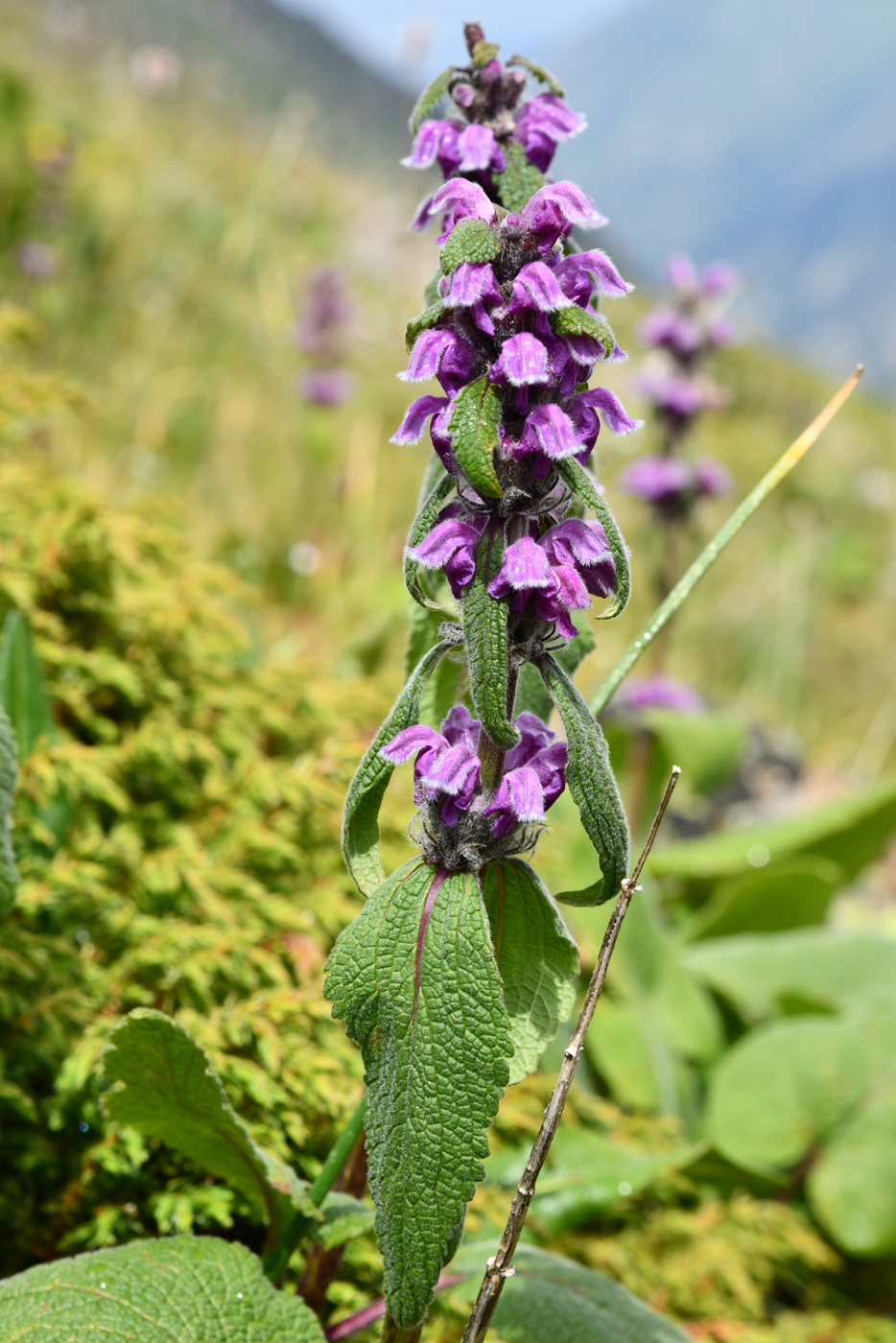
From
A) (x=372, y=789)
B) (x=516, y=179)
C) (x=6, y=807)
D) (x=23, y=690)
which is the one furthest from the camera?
(x=23, y=690)

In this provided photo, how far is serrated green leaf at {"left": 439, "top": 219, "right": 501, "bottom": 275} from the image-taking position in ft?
2.64

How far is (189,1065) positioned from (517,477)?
60cm

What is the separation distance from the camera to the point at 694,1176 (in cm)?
191

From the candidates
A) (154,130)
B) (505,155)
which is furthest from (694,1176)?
(154,130)

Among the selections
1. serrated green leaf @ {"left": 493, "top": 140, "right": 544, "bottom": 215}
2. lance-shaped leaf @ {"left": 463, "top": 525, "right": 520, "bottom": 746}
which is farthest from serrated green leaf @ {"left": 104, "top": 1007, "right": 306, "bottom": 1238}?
serrated green leaf @ {"left": 493, "top": 140, "right": 544, "bottom": 215}

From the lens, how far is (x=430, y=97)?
3.38 feet

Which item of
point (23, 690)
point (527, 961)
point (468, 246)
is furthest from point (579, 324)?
point (23, 690)

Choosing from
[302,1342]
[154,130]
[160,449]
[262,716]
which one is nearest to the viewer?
[302,1342]

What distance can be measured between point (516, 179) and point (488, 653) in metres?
0.50

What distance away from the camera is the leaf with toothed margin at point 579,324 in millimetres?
821

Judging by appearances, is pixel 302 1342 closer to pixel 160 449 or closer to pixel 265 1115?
→ pixel 265 1115

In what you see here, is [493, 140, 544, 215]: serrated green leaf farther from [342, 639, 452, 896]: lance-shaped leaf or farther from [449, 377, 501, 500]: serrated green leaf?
[342, 639, 452, 896]: lance-shaped leaf

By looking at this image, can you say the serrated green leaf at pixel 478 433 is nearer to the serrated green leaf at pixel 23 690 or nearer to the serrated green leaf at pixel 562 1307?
the serrated green leaf at pixel 562 1307

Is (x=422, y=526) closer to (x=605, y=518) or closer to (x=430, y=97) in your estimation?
(x=605, y=518)
